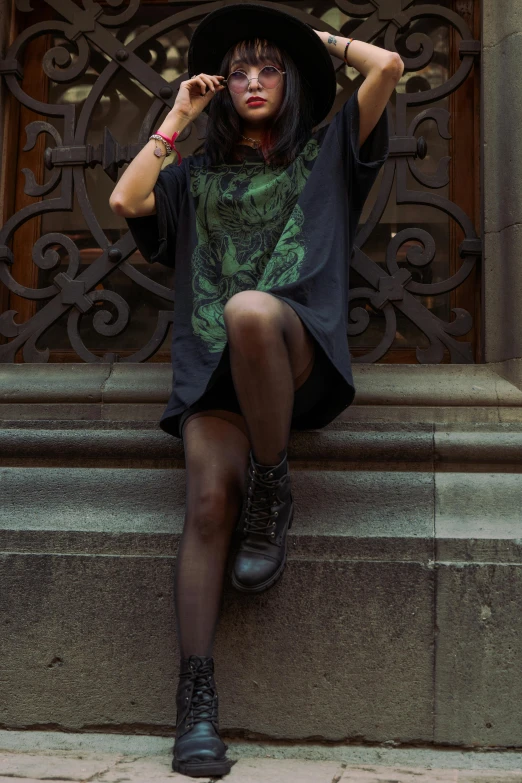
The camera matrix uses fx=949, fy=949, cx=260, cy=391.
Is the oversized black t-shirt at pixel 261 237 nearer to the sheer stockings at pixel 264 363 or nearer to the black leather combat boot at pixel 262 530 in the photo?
the sheer stockings at pixel 264 363

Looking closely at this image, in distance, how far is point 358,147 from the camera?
284 cm

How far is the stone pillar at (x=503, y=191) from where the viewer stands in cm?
312

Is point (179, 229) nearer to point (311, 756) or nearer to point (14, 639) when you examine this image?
point (14, 639)

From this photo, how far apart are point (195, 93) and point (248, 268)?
0.61 metres

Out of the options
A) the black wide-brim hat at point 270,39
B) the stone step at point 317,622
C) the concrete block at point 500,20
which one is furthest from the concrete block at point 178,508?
the concrete block at point 500,20

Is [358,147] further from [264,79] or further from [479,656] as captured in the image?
[479,656]

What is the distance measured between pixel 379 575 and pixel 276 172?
1.27 meters

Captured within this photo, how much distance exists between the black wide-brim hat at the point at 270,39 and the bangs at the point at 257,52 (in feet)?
0.09

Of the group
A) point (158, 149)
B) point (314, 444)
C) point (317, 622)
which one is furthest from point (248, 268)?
point (317, 622)

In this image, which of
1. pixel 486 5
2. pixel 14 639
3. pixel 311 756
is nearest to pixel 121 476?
pixel 14 639

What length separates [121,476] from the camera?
289cm

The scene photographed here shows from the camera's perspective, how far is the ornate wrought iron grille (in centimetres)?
333

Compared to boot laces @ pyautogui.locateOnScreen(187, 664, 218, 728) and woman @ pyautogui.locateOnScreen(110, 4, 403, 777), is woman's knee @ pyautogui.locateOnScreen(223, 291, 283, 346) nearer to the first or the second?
woman @ pyautogui.locateOnScreen(110, 4, 403, 777)

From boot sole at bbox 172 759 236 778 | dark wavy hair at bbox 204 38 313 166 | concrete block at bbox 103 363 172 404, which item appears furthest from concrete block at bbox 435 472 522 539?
dark wavy hair at bbox 204 38 313 166
